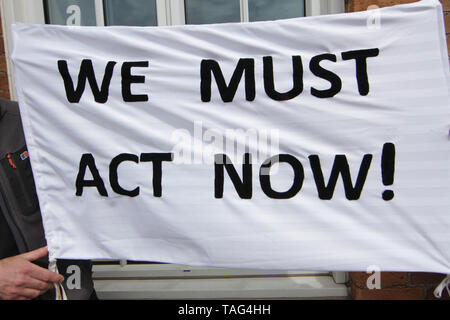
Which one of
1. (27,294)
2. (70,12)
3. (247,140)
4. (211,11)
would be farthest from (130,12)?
(27,294)

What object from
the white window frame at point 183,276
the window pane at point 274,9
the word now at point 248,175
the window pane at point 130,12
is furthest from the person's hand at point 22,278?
the window pane at point 274,9

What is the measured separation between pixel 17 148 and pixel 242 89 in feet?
2.61

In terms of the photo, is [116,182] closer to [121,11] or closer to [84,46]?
[84,46]

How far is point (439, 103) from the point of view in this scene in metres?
0.92

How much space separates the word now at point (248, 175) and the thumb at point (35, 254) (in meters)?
0.21

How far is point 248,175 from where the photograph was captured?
1.00 m

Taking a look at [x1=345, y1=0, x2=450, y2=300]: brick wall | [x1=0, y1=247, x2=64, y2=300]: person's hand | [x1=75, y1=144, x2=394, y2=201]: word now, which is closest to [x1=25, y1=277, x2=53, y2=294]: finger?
[x1=0, y1=247, x2=64, y2=300]: person's hand

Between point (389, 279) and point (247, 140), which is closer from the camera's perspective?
point (247, 140)

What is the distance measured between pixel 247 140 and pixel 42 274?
0.78 meters

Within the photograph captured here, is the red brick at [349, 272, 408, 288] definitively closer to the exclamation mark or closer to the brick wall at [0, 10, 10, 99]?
the exclamation mark

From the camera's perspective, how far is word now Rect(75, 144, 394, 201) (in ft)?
3.17

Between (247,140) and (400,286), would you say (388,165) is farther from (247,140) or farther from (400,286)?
(400,286)

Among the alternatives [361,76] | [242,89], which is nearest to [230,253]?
[242,89]

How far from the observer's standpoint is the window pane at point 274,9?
159 cm
